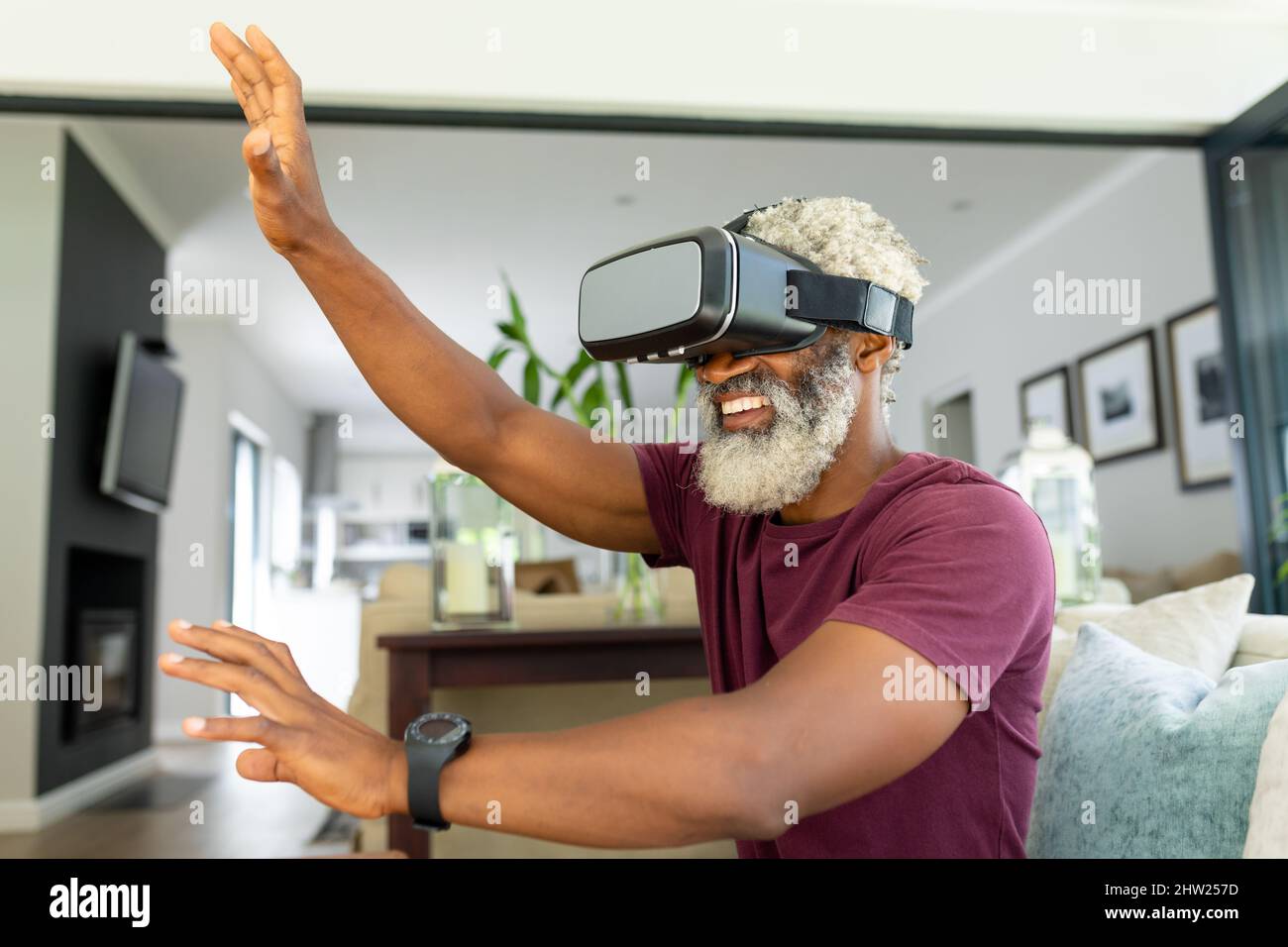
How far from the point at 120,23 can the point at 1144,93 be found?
3.12 metres

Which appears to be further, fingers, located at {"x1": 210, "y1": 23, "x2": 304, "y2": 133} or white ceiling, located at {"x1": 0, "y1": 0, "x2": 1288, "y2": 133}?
white ceiling, located at {"x1": 0, "y1": 0, "x2": 1288, "y2": 133}

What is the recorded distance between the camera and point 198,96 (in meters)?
3.16

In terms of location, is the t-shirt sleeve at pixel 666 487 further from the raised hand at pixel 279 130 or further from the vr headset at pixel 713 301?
the raised hand at pixel 279 130

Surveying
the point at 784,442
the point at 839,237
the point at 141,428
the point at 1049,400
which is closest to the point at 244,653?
the point at 784,442

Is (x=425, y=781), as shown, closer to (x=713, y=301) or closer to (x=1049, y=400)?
(x=713, y=301)

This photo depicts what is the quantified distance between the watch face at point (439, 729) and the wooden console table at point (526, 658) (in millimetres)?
1525

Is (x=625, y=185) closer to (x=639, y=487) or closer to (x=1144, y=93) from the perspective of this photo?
(x=1144, y=93)

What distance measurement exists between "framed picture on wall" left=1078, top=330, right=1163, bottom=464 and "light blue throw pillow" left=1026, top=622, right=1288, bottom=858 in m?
4.19

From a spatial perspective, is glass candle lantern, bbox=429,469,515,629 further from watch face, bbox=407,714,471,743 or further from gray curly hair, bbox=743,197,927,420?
watch face, bbox=407,714,471,743

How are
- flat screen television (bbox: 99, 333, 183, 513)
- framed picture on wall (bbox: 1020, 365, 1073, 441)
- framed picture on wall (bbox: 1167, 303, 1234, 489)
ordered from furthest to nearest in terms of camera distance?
framed picture on wall (bbox: 1020, 365, 1073, 441) < flat screen television (bbox: 99, 333, 183, 513) < framed picture on wall (bbox: 1167, 303, 1234, 489)

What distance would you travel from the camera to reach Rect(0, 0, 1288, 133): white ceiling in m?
3.12

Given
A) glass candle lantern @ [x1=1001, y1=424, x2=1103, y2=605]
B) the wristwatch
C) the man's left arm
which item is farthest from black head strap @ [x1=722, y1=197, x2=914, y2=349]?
glass candle lantern @ [x1=1001, y1=424, x2=1103, y2=605]

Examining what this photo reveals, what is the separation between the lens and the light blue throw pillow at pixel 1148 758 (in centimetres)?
107

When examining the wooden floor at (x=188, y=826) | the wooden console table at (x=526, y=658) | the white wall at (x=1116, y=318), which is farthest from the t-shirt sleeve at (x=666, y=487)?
the white wall at (x=1116, y=318)
